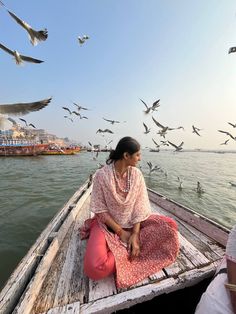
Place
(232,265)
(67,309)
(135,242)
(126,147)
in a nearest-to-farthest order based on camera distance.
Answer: (232,265)
(67,309)
(135,242)
(126,147)

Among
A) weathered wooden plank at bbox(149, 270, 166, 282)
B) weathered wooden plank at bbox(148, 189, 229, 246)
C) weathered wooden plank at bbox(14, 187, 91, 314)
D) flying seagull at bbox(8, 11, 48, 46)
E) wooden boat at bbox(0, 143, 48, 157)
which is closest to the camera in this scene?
weathered wooden plank at bbox(14, 187, 91, 314)

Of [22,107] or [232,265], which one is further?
[22,107]

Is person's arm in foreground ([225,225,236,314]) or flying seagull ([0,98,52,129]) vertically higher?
flying seagull ([0,98,52,129])

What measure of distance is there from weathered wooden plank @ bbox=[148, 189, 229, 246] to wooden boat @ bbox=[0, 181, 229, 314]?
0.04ft

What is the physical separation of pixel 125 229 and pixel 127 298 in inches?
33.1

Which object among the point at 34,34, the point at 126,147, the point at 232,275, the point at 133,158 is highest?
the point at 34,34

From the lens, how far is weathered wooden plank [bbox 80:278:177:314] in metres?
1.56

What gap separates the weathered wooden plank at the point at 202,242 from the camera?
90.9 inches

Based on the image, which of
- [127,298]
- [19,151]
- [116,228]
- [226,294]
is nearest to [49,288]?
[127,298]

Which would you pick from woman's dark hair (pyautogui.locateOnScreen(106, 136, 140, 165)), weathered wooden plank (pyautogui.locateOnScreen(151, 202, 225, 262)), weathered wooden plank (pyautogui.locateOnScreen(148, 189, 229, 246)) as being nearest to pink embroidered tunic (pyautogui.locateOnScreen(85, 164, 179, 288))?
woman's dark hair (pyautogui.locateOnScreen(106, 136, 140, 165))

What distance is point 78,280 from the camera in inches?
76.1

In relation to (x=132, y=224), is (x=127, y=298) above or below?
below

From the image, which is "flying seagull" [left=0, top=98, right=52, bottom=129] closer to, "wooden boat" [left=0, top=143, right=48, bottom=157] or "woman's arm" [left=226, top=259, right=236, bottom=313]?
"woman's arm" [left=226, top=259, right=236, bottom=313]

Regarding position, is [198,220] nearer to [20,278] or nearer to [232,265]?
[232,265]
